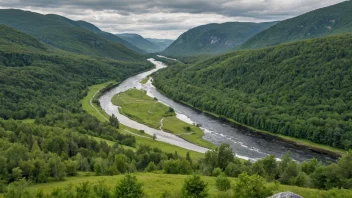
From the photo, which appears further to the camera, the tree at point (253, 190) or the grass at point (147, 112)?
the grass at point (147, 112)

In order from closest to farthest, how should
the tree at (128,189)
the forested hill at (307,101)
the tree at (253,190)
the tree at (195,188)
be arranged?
the tree at (253,190)
the tree at (128,189)
the tree at (195,188)
the forested hill at (307,101)

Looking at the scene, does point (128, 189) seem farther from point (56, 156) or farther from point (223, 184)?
point (56, 156)

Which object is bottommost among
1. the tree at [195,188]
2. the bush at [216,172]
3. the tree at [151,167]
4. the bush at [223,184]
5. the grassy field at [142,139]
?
the grassy field at [142,139]

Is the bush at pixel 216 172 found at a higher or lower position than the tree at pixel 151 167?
higher

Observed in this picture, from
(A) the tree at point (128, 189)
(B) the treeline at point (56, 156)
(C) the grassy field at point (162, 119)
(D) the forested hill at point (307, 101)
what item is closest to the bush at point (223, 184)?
(A) the tree at point (128, 189)

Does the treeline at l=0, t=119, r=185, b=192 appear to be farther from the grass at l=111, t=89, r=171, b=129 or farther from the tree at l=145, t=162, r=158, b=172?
the grass at l=111, t=89, r=171, b=129

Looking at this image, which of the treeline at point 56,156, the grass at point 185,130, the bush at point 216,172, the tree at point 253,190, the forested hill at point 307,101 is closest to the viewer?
the tree at point 253,190

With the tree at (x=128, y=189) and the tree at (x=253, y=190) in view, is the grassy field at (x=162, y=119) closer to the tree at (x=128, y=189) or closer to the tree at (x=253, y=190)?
the tree at (x=253, y=190)

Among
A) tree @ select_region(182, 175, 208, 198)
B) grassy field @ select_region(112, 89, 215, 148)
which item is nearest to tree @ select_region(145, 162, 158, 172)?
tree @ select_region(182, 175, 208, 198)

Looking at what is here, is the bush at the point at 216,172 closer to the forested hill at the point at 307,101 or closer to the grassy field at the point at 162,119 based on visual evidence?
the grassy field at the point at 162,119

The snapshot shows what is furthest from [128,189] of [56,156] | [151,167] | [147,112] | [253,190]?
[147,112]

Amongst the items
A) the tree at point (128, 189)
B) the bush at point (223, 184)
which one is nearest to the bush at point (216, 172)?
the bush at point (223, 184)

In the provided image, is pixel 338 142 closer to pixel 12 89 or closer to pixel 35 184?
pixel 35 184
